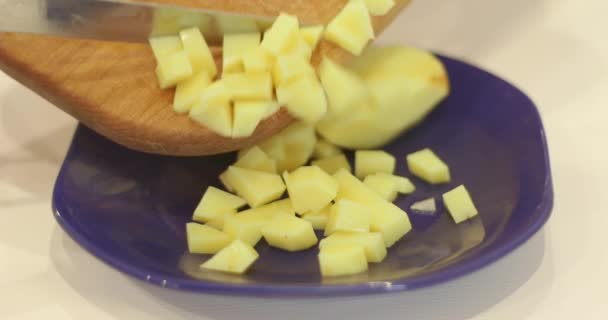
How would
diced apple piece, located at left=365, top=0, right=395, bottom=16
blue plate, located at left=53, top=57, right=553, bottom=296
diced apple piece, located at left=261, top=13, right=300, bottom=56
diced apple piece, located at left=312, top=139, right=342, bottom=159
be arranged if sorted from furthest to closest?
diced apple piece, located at left=312, top=139, right=342, bottom=159 < diced apple piece, located at left=365, top=0, right=395, bottom=16 < diced apple piece, located at left=261, top=13, right=300, bottom=56 < blue plate, located at left=53, top=57, right=553, bottom=296

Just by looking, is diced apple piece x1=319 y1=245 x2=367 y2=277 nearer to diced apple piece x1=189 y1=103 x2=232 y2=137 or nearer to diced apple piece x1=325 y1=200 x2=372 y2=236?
diced apple piece x1=325 y1=200 x2=372 y2=236

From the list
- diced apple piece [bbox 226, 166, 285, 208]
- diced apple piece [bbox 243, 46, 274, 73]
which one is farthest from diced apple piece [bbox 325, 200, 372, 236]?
diced apple piece [bbox 243, 46, 274, 73]

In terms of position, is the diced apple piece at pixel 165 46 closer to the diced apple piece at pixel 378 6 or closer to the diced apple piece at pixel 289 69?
the diced apple piece at pixel 289 69

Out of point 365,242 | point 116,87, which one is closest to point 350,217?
point 365,242

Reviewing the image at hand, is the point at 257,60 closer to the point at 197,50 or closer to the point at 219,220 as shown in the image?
the point at 197,50

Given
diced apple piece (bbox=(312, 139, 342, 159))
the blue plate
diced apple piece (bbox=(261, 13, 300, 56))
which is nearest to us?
the blue plate

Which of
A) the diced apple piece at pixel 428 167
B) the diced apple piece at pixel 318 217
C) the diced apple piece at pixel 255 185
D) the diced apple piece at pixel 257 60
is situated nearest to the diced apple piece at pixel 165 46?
the diced apple piece at pixel 257 60

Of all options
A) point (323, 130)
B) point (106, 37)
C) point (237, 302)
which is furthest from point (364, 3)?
point (237, 302)

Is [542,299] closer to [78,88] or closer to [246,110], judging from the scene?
[246,110]
